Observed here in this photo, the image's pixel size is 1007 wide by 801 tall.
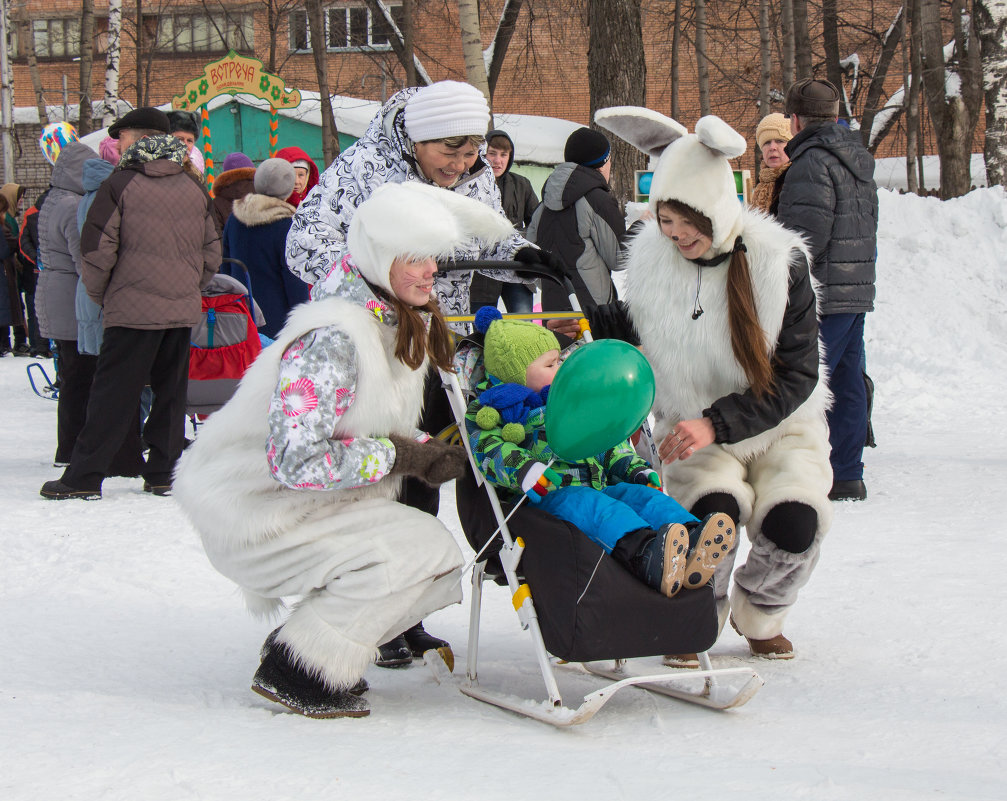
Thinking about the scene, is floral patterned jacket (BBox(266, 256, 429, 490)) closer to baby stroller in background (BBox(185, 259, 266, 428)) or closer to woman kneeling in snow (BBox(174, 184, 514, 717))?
woman kneeling in snow (BBox(174, 184, 514, 717))

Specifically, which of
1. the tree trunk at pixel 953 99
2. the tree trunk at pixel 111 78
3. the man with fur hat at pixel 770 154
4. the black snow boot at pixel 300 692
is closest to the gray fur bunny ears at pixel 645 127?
the black snow boot at pixel 300 692

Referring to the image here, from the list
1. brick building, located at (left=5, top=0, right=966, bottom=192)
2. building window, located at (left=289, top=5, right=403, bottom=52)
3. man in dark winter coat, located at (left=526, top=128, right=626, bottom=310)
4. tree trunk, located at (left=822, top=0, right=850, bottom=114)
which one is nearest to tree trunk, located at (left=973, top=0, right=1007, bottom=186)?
man in dark winter coat, located at (left=526, top=128, right=626, bottom=310)

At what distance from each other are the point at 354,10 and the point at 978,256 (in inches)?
782

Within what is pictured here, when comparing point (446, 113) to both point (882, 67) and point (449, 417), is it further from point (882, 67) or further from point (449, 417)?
point (882, 67)

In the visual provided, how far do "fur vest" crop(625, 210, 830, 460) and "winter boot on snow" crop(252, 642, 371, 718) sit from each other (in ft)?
4.40

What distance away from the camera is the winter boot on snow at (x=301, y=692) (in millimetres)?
2992

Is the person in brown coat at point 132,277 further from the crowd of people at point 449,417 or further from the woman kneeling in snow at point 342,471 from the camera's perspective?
the woman kneeling in snow at point 342,471

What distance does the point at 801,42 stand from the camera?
1549cm

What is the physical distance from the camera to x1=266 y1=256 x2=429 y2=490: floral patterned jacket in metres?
2.88

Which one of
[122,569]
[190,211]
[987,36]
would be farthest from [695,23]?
[122,569]

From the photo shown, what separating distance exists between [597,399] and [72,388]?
4372 mm

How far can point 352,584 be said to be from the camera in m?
2.94

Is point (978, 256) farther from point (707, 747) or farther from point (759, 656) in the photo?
point (707, 747)

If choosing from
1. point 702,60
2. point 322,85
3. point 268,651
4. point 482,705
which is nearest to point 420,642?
point 482,705
